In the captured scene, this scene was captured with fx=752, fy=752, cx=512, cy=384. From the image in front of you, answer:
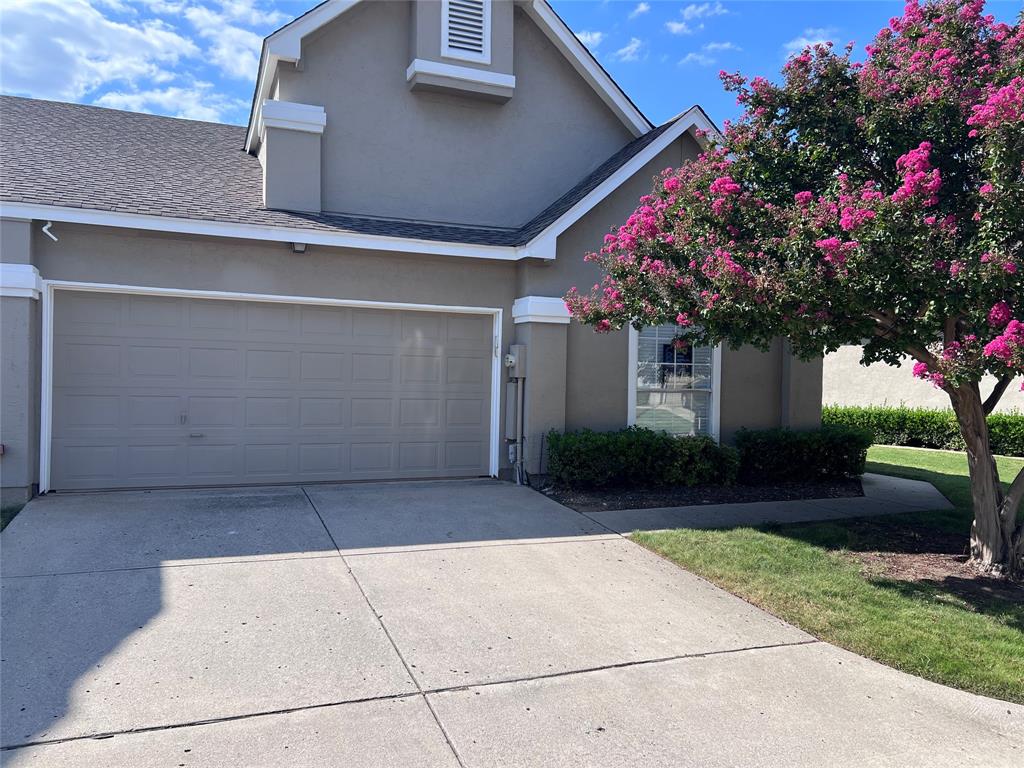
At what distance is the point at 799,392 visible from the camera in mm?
11883

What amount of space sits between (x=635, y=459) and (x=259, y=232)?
556 centimetres

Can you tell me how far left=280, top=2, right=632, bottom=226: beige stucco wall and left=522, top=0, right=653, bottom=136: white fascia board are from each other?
0.45 feet

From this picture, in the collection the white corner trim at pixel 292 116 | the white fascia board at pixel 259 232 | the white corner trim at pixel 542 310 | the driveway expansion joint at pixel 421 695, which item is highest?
the white corner trim at pixel 292 116

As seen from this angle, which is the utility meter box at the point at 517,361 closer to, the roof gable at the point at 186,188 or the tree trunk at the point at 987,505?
the roof gable at the point at 186,188

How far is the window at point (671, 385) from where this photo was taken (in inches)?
432

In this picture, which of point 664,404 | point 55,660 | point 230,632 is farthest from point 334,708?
point 664,404

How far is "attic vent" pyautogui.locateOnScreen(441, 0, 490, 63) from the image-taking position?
11047 mm

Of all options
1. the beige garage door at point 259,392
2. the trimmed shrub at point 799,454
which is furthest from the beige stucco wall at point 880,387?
the beige garage door at point 259,392

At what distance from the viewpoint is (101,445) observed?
8891mm

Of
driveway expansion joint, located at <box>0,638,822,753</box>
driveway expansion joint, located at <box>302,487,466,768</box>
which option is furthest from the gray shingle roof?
driveway expansion joint, located at <box>0,638,822,753</box>

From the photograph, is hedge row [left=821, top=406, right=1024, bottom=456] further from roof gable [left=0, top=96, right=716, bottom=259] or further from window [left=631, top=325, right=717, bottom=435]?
roof gable [left=0, top=96, right=716, bottom=259]

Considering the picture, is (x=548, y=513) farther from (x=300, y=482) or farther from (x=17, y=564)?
(x=17, y=564)

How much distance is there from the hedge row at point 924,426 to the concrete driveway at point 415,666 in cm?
1323

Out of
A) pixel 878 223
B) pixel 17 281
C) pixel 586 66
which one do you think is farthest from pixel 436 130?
pixel 878 223
